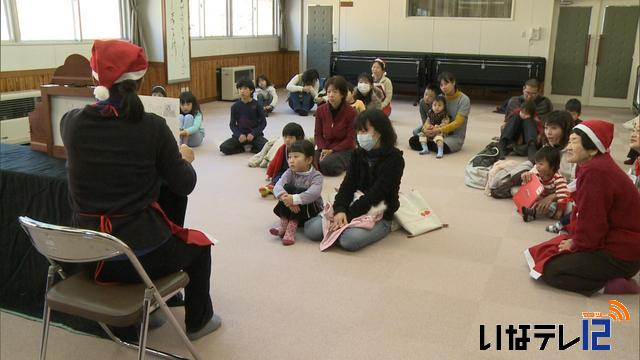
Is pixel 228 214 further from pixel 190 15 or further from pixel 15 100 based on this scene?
pixel 190 15

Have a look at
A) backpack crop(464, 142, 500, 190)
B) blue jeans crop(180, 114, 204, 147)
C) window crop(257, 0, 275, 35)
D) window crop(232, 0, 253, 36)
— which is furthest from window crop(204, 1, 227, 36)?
backpack crop(464, 142, 500, 190)

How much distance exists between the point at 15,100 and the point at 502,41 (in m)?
8.25

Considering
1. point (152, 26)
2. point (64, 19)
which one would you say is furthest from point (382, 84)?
point (64, 19)

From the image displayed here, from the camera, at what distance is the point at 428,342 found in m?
2.54

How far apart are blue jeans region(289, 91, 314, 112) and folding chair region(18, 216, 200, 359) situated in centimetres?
679

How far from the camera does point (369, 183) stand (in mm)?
3668

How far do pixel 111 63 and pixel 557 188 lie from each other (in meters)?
3.32

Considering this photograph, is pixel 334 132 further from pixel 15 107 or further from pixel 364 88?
pixel 15 107

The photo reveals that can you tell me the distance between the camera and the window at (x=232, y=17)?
31.3 ft

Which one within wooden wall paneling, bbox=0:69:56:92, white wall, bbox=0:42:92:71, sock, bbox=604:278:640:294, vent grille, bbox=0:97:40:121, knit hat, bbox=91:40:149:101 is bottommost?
sock, bbox=604:278:640:294

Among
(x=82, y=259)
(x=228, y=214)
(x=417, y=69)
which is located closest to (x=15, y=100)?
(x=228, y=214)

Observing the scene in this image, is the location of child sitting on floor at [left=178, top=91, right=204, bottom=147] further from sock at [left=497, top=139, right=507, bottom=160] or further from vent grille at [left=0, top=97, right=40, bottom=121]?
sock at [left=497, top=139, right=507, bottom=160]

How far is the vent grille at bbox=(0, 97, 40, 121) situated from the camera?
5.89 m

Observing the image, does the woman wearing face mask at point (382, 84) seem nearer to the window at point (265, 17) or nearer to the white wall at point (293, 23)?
the window at point (265, 17)
